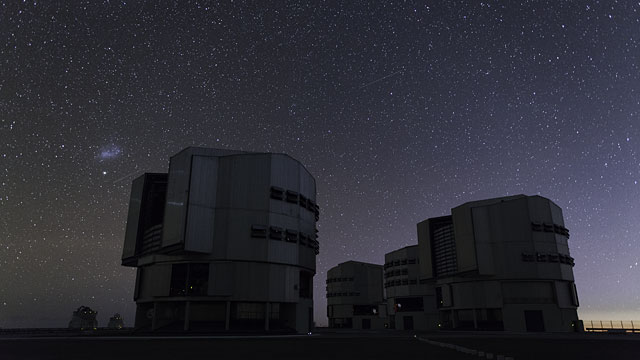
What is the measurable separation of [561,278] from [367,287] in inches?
2399

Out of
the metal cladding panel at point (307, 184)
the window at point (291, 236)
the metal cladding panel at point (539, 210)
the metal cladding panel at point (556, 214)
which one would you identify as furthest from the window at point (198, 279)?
the metal cladding panel at point (556, 214)

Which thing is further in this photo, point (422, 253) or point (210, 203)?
point (422, 253)

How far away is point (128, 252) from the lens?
51.2 metres

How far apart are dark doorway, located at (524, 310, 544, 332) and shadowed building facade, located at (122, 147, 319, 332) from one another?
1201 inches

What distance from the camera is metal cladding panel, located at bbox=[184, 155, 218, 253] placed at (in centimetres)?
4069

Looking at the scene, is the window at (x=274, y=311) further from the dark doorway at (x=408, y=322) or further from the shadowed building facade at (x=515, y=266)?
the dark doorway at (x=408, y=322)

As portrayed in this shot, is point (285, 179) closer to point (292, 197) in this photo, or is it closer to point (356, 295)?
point (292, 197)

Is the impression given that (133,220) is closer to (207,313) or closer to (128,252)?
(128,252)

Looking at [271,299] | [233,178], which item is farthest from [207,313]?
[233,178]

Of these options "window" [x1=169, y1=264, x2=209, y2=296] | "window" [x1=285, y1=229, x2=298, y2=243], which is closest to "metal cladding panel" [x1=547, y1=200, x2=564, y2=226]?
"window" [x1=285, y1=229, x2=298, y2=243]

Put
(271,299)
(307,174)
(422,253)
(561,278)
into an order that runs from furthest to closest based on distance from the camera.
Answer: (422,253)
(561,278)
(307,174)
(271,299)

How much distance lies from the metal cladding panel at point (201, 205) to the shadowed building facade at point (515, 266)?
1428 inches

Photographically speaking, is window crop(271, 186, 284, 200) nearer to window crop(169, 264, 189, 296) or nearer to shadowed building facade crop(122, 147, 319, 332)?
shadowed building facade crop(122, 147, 319, 332)

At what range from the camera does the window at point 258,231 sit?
4262 cm
